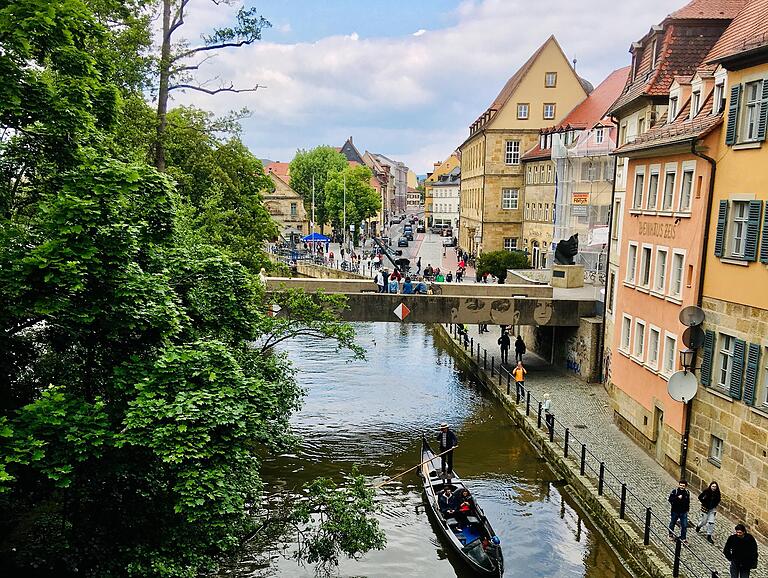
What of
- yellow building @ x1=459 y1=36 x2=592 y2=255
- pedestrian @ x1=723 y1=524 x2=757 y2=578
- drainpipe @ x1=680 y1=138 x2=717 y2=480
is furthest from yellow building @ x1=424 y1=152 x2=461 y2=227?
pedestrian @ x1=723 y1=524 x2=757 y2=578

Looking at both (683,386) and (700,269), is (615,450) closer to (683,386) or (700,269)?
(683,386)

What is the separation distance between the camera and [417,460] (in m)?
23.9

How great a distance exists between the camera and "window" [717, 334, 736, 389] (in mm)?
17359

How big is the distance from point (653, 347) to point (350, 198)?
7661 cm

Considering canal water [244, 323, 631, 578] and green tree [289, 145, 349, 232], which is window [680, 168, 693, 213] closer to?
canal water [244, 323, 631, 578]

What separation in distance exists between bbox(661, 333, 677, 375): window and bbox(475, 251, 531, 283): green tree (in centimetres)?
2934

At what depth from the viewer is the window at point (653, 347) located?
21.7 m

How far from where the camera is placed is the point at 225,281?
47.4ft

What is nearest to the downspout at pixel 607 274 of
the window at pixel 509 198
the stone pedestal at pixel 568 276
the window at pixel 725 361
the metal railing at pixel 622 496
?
the metal railing at pixel 622 496

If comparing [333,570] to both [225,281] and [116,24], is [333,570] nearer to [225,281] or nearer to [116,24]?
[225,281]

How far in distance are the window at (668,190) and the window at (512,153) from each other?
149 ft

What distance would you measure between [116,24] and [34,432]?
636 inches

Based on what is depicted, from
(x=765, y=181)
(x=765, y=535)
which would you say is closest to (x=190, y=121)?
(x=765, y=181)

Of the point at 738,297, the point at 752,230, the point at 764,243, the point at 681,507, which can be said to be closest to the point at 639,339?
the point at 738,297
